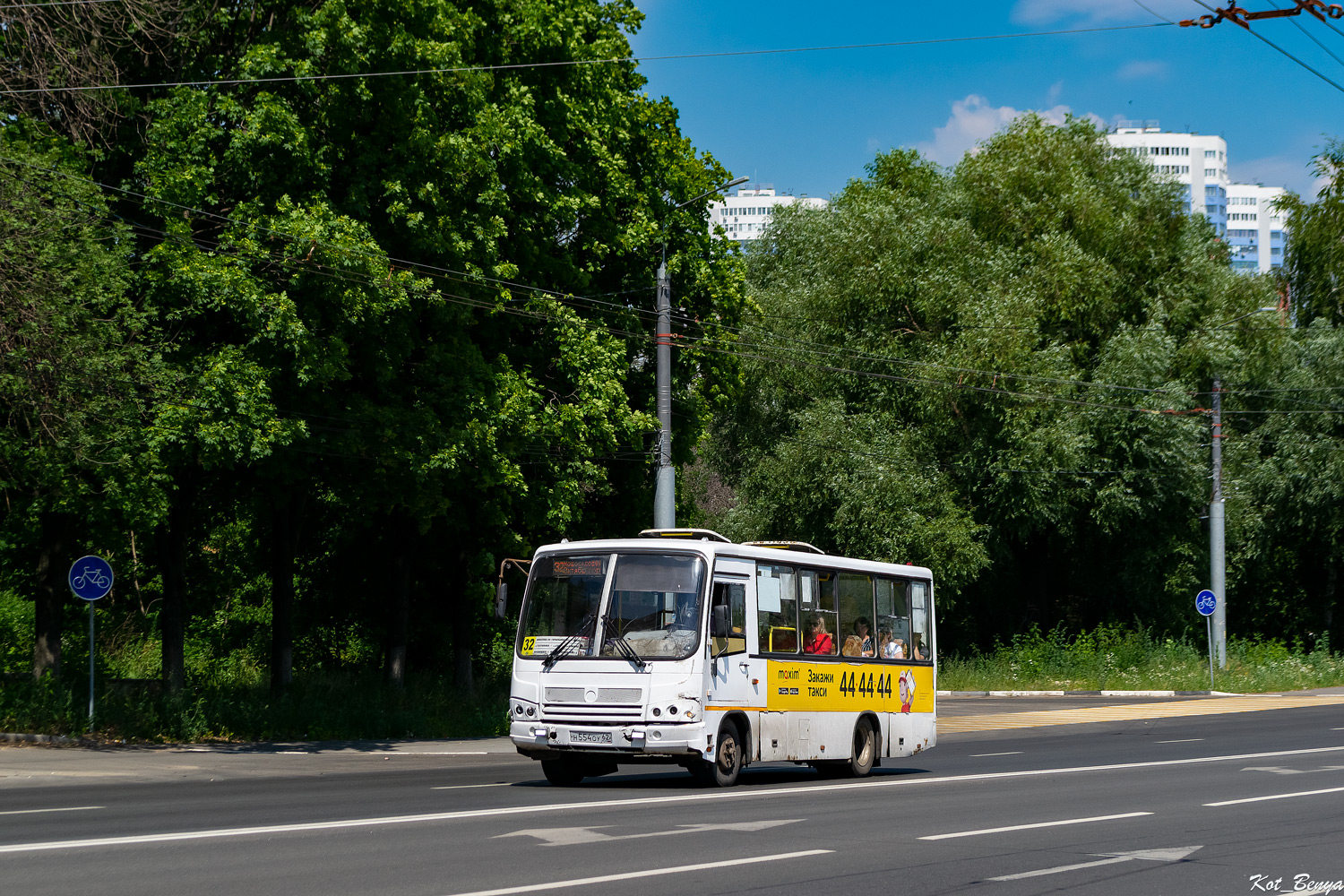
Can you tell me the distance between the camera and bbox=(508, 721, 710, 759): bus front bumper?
15297 mm

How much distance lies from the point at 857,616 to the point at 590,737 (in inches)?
190

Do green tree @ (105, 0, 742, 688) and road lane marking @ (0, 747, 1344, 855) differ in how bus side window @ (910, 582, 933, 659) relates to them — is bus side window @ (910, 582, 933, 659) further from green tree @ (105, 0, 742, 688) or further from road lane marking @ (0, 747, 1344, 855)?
green tree @ (105, 0, 742, 688)

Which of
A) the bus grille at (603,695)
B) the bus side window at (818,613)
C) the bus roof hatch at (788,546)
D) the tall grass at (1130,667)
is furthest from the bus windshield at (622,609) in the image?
the tall grass at (1130,667)

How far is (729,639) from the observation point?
16.2 m

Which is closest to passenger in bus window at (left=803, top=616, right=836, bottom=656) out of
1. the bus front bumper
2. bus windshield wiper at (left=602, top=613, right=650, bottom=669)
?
the bus front bumper

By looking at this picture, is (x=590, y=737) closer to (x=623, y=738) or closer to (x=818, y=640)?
(x=623, y=738)

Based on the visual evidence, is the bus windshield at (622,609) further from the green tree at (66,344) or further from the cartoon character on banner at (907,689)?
the green tree at (66,344)

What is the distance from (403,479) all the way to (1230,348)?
2795 cm

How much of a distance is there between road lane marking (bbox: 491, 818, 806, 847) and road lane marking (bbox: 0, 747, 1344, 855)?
1.22m

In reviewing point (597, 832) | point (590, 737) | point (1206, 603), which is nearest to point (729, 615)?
point (590, 737)

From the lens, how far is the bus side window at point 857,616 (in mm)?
18562

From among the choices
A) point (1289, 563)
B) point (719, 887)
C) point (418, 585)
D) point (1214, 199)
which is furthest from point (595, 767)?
point (1214, 199)

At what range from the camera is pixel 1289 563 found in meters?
49.7

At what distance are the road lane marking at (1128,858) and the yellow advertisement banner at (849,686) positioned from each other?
6.96 meters
